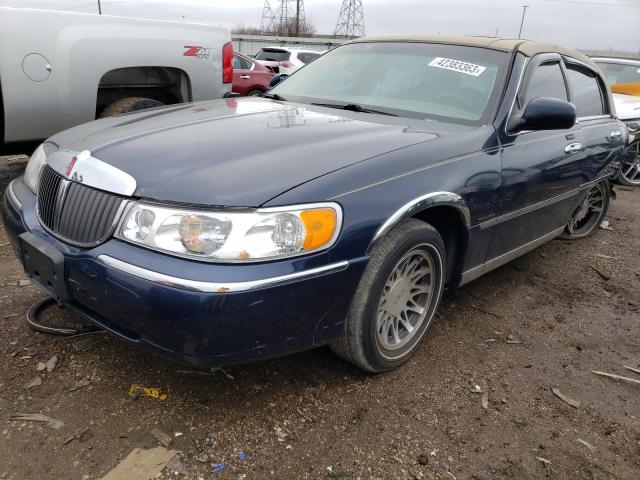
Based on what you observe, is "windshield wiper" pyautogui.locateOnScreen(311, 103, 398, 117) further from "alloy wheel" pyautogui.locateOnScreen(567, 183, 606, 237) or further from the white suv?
the white suv

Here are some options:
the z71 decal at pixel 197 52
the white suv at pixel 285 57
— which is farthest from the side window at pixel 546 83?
the white suv at pixel 285 57

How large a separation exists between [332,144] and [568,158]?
1992mm

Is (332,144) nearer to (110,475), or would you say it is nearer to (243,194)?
(243,194)

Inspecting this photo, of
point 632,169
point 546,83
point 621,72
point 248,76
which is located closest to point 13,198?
point 546,83

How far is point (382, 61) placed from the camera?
3523 mm

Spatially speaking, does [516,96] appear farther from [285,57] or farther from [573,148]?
[285,57]

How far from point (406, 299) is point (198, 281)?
121cm

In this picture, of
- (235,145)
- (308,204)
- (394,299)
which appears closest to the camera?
(308,204)

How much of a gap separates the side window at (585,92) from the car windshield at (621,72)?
535cm

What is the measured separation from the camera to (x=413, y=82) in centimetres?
330

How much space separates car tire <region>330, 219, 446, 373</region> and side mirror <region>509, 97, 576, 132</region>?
913 millimetres

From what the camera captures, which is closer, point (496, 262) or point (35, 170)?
point (35, 170)

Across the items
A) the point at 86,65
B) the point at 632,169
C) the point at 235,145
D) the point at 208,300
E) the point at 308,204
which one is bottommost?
the point at 632,169

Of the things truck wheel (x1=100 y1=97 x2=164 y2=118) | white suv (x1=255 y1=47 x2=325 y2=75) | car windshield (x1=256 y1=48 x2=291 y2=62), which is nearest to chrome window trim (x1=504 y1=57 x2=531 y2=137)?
truck wheel (x1=100 y1=97 x2=164 y2=118)
